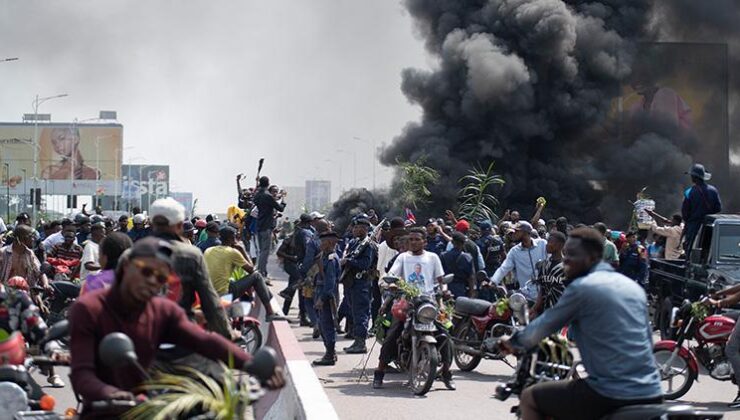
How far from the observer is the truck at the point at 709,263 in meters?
14.8

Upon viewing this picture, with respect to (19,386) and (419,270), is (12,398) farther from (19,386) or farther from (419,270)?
(419,270)

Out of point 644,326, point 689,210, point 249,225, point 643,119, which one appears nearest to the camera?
point 644,326

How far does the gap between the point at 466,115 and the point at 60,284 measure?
33.9 metres

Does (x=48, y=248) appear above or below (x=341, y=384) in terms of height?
above

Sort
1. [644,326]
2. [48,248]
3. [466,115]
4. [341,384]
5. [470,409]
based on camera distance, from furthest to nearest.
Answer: [466,115] → [48,248] → [341,384] → [470,409] → [644,326]

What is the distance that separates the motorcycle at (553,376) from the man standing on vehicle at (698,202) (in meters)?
9.66

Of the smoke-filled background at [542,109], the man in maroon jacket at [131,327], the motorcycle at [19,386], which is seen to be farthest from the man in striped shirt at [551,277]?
the smoke-filled background at [542,109]

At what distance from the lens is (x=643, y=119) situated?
48.9 meters

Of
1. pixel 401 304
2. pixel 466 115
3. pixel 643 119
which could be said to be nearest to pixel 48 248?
pixel 401 304

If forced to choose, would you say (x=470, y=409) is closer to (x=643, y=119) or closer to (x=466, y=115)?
(x=466, y=115)

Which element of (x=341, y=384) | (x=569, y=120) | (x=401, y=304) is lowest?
(x=341, y=384)

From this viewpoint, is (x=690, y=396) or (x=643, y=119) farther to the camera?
(x=643, y=119)

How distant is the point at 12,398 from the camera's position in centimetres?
651

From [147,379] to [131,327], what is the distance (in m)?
0.23
